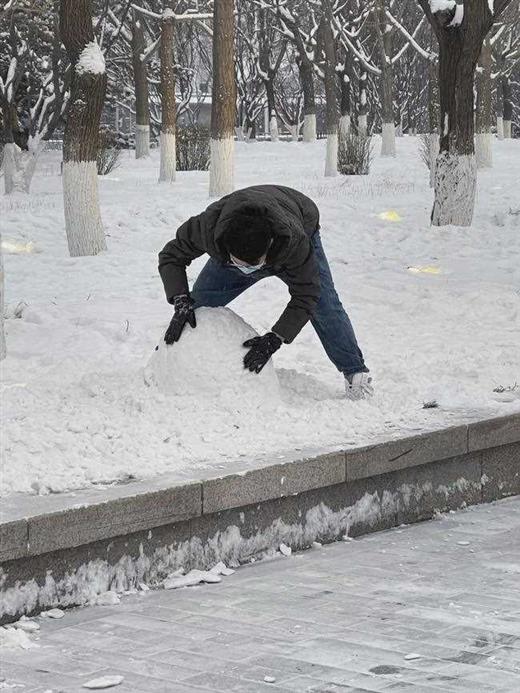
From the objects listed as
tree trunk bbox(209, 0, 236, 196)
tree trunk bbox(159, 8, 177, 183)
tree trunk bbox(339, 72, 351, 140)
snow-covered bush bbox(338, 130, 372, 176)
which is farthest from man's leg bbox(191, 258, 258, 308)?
tree trunk bbox(339, 72, 351, 140)

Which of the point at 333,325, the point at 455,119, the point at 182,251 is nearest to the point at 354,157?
the point at 455,119

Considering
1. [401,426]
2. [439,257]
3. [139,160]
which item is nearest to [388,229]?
[439,257]

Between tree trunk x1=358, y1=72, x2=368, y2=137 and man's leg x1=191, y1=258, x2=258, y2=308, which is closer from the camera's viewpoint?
man's leg x1=191, y1=258, x2=258, y2=308

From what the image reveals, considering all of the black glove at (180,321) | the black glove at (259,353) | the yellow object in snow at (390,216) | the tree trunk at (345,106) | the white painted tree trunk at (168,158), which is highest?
the tree trunk at (345,106)

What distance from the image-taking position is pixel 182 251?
6.26 metres

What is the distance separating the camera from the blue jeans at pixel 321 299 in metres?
6.41

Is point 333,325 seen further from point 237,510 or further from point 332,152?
point 332,152

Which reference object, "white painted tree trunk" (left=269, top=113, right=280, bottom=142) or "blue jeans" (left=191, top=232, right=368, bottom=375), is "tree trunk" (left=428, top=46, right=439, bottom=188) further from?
"blue jeans" (left=191, top=232, right=368, bottom=375)

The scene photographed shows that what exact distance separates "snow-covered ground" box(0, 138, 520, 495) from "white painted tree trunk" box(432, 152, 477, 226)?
11.1 inches

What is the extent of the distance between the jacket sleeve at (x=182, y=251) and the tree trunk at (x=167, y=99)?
1771cm

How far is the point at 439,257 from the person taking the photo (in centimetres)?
1434

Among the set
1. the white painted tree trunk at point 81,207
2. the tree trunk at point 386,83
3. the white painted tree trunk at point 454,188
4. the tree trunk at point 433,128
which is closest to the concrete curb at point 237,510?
the white painted tree trunk at point 81,207

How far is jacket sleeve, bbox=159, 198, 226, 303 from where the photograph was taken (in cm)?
608

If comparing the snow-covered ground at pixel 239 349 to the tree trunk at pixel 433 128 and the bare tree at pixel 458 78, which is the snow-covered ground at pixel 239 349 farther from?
the tree trunk at pixel 433 128
